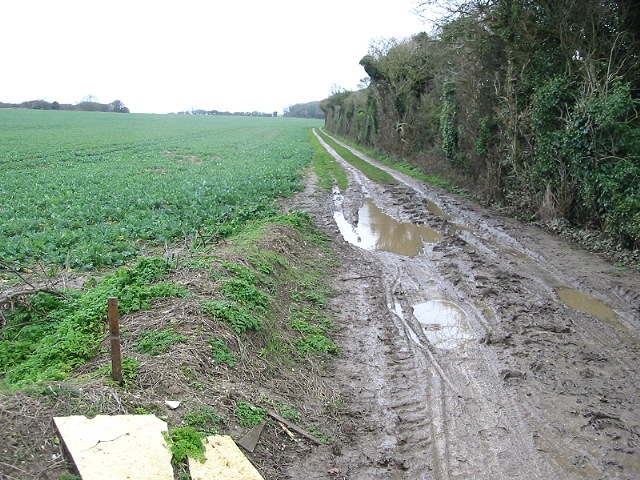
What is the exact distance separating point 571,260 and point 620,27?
5581mm

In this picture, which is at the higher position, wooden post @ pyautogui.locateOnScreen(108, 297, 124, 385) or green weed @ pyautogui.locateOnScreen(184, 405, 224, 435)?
wooden post @ pyautogui.locateOnScreen(108, 297, 124, 385)

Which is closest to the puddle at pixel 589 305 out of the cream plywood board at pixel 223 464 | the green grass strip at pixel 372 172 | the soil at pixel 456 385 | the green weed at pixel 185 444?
the soil at pixel 456 385

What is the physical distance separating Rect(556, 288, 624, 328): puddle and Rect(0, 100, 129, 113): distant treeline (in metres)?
116

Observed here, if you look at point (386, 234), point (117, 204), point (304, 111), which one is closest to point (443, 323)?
point (386, 234)

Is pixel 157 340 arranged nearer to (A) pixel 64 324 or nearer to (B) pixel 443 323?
(A) pixel 64 324

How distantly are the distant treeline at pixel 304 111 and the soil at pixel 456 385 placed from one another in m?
135

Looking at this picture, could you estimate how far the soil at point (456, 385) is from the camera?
4.15 meters

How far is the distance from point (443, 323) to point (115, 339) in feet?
15.1

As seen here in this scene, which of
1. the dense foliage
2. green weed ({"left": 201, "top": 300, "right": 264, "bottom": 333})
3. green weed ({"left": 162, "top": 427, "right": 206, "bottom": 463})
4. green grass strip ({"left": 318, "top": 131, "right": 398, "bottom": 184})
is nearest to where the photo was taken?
green weed ({"left": 162, "top": 427, "right": 206, "bottom": 463})

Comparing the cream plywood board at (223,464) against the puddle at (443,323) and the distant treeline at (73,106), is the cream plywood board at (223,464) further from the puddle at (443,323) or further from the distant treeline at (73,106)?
the distant treeline at (73,106)

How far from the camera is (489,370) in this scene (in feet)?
19.0

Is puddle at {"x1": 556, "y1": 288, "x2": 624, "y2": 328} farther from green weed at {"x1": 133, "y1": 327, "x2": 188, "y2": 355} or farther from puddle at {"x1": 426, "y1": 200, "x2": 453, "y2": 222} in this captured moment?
puddle at {"x1": 426, "y1": 200, "x2": 453, "y2": 222}

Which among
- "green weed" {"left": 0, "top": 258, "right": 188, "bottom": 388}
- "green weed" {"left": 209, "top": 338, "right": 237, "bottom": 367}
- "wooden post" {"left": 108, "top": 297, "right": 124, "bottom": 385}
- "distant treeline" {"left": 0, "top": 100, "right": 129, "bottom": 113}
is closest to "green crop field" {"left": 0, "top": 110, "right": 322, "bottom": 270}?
"green weed" {"left": 0, "top": 258, "right": 188, "bottom": 388}

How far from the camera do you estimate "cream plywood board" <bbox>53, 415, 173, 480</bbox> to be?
Result: 3.34m
